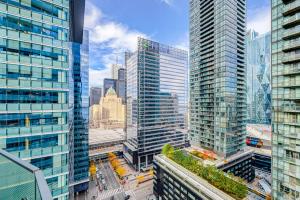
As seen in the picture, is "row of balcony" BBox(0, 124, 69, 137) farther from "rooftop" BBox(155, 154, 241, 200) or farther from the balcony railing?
"rooftop" BBox(155, 154, 241, 200)

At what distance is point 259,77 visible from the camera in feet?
430

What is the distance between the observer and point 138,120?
2537 inches

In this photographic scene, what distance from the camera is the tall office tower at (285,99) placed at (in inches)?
947

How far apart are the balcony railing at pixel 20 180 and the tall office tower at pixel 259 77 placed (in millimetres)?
139287

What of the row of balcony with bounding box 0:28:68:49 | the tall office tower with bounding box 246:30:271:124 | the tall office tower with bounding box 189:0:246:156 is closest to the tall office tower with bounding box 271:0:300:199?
the tall office tower with bounding box 189:0:246:156

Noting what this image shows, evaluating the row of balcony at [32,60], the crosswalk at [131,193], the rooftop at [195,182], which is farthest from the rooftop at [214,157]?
the row of balcony at [32,60]

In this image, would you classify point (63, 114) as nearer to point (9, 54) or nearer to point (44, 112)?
point (44, 112)

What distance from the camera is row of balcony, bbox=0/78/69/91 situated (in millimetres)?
17391

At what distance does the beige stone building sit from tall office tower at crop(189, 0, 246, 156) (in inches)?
4459

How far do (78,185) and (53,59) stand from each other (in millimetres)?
42577

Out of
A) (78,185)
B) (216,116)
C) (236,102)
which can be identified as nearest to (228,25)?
(236,102)

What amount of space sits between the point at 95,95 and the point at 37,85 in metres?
179

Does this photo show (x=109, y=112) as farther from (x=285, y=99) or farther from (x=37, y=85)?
(x=285, y=99)

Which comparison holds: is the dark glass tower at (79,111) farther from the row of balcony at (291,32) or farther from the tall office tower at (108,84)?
the tall office tower at (108,84)
